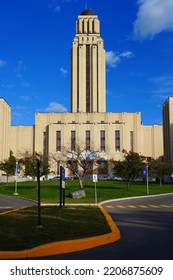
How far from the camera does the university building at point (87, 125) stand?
108 metres

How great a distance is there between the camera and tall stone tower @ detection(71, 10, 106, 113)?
126688mm

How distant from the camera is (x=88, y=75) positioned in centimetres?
12888

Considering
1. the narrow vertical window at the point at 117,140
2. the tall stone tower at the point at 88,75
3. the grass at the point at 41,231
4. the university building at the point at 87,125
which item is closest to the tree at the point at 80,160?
the university building at the point at 87,125

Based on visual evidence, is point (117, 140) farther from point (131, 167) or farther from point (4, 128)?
point (131, 167)

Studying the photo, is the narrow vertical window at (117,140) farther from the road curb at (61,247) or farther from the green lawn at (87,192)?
the road curb at (61,247)

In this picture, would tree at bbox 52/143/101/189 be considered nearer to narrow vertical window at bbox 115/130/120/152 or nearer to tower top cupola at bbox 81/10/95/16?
narrow vertical window at bbox 115/130/120/152

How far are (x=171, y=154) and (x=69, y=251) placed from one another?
101m

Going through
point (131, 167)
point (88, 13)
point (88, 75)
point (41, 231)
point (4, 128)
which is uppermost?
point (88, 13)

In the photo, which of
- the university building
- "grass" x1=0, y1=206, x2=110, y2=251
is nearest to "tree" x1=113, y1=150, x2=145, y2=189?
"grass" x1=0, y1=206, x2=110, y2=251

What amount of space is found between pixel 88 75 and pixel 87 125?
89.1ft

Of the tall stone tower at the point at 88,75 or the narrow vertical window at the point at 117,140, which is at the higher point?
the tall stone tower at the point at 88,75

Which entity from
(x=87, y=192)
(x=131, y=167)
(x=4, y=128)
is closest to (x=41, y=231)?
(x=87, y=192)
